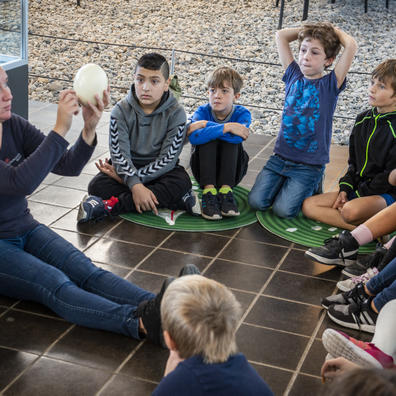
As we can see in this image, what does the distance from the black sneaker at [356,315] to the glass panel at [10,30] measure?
3.58 meters

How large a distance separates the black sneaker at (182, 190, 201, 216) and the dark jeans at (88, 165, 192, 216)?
1.0 inches

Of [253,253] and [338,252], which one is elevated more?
[338,252]

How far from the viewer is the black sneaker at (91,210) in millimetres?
3641

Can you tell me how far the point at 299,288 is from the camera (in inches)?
122

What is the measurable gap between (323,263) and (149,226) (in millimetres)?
1029

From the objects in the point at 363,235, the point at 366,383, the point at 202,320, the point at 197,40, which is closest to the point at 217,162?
the point at 363,235

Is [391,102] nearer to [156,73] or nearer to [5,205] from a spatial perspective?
[156,73]

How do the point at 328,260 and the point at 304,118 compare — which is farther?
the point at 304,118

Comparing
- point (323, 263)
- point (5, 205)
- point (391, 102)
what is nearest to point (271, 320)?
point (323, 263)

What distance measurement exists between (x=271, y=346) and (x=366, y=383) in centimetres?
153

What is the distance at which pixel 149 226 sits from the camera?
12.1 ft

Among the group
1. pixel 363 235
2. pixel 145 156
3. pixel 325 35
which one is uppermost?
pixel 325 35

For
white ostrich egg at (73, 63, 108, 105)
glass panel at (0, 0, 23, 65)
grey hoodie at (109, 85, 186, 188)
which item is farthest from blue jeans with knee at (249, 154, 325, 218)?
glass panel at (0, 0, 23, 65)

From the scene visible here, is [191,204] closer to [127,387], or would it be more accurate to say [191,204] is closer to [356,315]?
[356,315]
